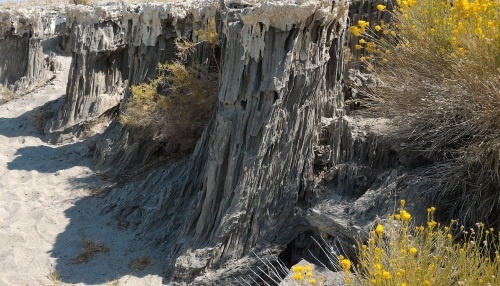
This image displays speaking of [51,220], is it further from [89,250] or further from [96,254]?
[96,254]

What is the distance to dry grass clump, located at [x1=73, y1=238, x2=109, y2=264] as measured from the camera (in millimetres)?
7417

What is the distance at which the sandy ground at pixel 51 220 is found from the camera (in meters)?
7.08

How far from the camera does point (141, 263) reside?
23.6 ft

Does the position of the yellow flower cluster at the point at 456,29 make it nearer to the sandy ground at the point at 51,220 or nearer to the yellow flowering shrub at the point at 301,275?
the yellow flowering shrub at the point at 301,275

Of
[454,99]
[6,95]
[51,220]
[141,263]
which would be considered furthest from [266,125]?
[6,95]

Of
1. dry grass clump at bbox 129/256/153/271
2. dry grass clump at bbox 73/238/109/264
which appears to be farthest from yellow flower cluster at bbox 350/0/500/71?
dry grass clump at bbox 73/238/109/264

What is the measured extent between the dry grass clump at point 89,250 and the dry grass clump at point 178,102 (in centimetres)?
216

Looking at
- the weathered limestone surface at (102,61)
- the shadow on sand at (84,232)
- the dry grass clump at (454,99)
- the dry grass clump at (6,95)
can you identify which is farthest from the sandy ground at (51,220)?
the dry grass clump at (454,99)

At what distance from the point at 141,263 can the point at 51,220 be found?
2.08 metres

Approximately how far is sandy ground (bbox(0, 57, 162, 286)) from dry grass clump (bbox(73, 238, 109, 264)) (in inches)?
2.8

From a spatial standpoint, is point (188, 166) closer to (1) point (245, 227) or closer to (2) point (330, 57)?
(1) point (245, 227)

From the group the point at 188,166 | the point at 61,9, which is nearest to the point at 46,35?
the point at 61,9

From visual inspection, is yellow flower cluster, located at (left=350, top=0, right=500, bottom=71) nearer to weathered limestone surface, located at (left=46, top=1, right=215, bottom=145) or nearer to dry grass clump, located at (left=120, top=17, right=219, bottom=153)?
dry grass clump, located at (left=120, top=17, right=219, bottom=153)

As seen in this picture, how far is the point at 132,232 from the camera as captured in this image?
807 cm
